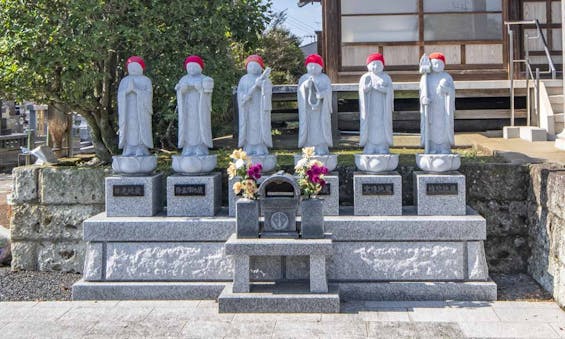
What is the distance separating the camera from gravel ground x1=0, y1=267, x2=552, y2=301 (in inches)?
312

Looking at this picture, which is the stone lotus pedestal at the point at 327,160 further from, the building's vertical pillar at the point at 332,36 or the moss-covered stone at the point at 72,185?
the building's vertical pillar at the point at 332,36

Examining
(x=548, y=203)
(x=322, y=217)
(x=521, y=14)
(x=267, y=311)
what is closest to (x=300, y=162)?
(x=322, y=217)

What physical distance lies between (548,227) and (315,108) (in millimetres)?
3203

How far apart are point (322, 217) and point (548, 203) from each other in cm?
283

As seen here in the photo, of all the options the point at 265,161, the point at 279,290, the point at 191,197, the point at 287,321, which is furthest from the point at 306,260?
the point at 191,197

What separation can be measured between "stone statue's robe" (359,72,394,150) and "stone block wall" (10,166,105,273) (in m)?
3.89

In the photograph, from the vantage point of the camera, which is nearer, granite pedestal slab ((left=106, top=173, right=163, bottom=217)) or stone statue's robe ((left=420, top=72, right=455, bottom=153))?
stone statue's robe ((left=420, top=72, right=455, bottom=153))

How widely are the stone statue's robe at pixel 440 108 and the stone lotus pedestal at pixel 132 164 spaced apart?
3569 mm

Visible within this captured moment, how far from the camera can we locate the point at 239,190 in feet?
24.7

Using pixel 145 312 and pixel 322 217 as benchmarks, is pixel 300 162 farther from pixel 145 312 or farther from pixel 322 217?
pixel 145 312

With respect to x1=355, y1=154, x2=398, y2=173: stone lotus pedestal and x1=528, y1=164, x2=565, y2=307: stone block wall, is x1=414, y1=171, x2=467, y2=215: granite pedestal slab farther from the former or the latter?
x1=528, y1=164, x2=565, y2=307: stone block wall

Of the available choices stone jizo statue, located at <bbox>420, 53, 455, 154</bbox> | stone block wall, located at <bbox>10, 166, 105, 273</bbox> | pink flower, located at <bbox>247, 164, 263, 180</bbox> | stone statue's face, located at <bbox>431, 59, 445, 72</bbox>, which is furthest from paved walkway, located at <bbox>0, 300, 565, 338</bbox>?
stone statue's face, located at <bbox>431, 59, 445, 72</bbox>

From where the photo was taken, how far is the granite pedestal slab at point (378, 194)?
26.4 ft

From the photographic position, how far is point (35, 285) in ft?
29.1
